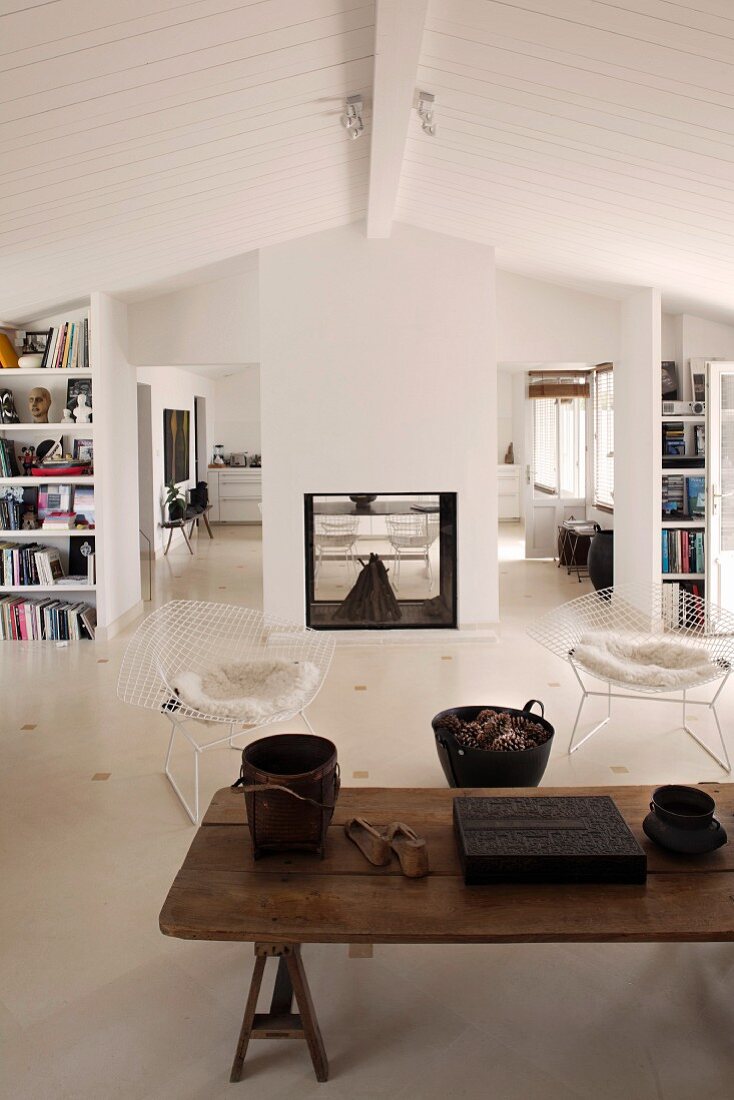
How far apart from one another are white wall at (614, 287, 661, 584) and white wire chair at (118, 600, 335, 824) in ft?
8.35

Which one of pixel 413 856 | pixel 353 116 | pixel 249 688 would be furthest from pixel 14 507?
pixel 413 856

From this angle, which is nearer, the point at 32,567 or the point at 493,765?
the point at 493,765

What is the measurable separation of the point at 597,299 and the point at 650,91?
3.86m

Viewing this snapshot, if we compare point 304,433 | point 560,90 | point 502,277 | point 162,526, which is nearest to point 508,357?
point 502,277

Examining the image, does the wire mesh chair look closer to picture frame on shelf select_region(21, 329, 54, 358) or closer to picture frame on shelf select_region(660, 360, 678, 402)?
picture frame on shelf select_region(21, 329, 54, 358)

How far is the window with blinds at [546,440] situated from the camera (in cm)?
1065

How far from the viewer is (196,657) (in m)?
6.38

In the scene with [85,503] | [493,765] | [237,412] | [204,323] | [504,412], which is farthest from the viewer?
[237,412]

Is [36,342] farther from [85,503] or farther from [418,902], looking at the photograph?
[418,902]

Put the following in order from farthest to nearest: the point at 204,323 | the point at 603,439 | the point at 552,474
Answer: the point at 552,474, the point at 603,439, the point at 204,323

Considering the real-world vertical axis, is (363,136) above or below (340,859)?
above

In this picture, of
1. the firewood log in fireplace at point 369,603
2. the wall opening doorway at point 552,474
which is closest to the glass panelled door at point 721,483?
the wall opening doorway at point 552,474

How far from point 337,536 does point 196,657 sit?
Answer: 1332 mm

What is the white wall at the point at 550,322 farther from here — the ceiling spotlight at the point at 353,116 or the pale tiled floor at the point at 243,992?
the pale tiled floor at the point at 243,992
